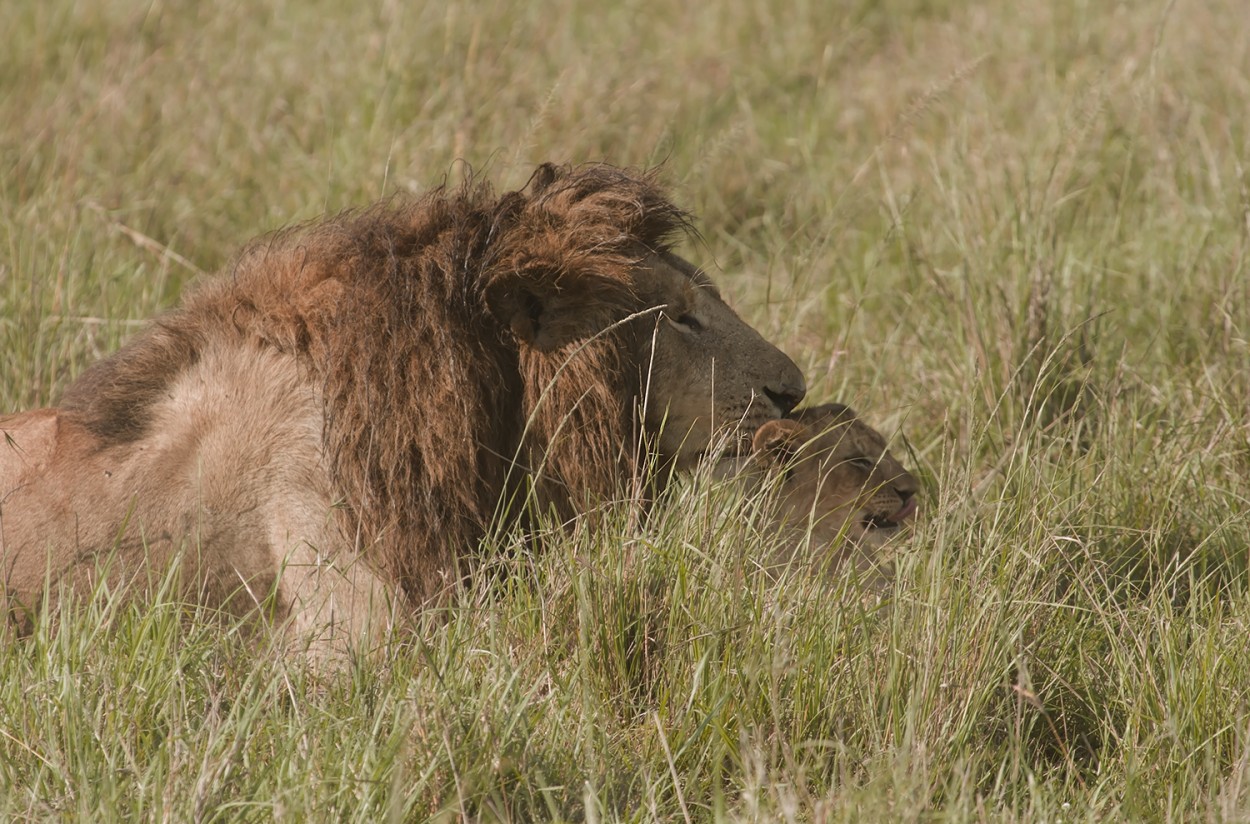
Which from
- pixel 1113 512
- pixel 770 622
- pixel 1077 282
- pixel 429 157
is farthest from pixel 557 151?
pixel 770 622

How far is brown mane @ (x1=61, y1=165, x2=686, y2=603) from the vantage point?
3.48 meters

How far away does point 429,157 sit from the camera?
6172mm

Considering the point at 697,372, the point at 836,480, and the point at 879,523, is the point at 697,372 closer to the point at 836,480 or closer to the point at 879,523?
the point at 836,480

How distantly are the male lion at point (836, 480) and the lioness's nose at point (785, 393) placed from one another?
0.04m

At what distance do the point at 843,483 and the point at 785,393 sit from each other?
275mm

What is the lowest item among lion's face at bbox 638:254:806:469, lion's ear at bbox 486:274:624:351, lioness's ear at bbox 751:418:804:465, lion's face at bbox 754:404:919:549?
lion's face at bbox 754:404:919:549

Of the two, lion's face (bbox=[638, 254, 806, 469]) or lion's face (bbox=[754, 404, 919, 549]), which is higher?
lion's face (bbox=[638, 254, 806, 469])

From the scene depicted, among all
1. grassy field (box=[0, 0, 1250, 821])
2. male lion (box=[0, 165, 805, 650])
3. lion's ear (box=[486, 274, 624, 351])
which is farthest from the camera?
lion's ear (box=[486, 274, 624, 351])

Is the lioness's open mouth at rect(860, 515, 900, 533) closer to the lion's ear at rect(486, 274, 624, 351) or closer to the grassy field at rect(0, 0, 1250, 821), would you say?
the grassy field at rect(0, 0, 1250, 821)

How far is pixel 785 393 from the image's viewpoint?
13.1ft

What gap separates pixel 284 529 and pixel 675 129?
3.73 metres

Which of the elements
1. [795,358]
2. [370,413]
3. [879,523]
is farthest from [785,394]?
[795,358]

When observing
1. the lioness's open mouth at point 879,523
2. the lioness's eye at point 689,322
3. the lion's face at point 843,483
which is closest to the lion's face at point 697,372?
the lioness's eye at point 689,322

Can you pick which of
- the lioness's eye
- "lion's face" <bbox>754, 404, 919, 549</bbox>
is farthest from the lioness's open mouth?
the lioness's eye
